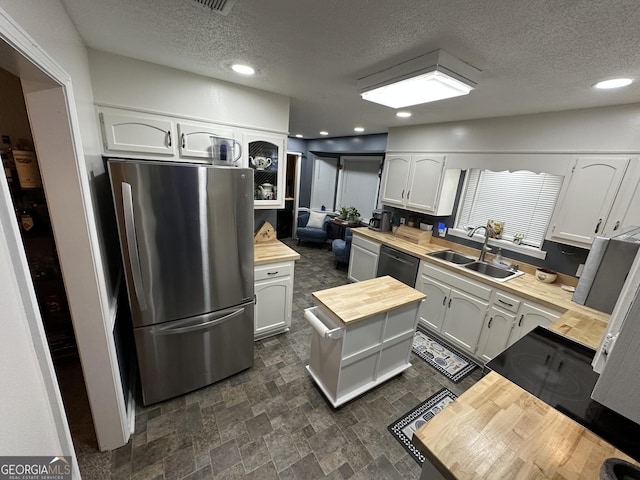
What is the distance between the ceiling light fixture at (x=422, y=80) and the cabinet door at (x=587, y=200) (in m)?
1.33

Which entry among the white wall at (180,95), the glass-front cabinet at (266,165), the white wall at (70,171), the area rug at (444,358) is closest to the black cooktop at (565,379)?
the area rug at (444,358)

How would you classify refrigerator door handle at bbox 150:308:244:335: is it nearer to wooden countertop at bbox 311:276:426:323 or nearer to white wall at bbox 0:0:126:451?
white wall at bbox 0:0:126:451

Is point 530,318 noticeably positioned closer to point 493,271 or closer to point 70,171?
point 493,271

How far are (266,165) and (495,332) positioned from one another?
269 cm

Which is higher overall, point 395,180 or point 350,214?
point 395,180

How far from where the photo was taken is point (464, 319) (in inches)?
99.1

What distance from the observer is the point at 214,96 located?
84.4 inches

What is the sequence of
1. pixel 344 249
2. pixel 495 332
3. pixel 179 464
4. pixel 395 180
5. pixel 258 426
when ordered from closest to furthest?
pixel 179 464
pixel 258 426
pixel 495 332
pixel 395 180
pixel 344 249

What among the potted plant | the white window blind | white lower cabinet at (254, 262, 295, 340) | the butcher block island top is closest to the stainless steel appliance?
the white window blind

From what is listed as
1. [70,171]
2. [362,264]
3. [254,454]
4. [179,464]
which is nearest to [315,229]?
[362,264]

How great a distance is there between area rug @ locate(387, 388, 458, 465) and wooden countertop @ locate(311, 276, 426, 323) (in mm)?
835

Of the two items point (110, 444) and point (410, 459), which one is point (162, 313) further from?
point (410, 459)

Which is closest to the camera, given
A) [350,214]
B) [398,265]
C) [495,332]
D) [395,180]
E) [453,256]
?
[495,332]

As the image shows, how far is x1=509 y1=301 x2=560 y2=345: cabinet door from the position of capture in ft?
6.45
